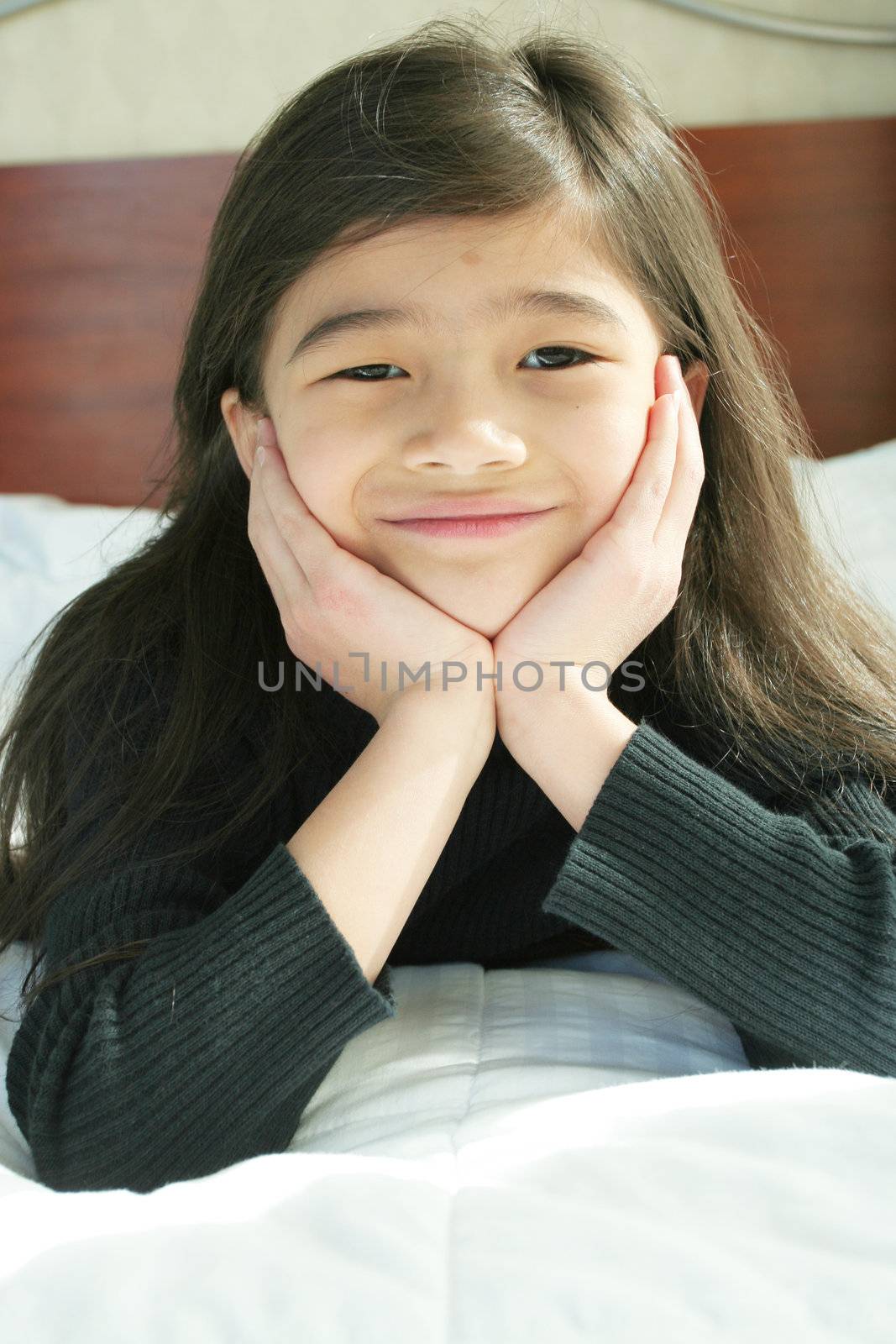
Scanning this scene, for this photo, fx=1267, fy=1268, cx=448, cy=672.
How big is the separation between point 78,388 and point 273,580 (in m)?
1.35

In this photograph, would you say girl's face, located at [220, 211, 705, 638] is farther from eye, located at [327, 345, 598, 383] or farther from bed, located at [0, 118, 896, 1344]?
bed, located at [0, 118, 896, 1344]

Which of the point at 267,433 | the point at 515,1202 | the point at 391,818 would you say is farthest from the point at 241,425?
the point at 515,1202

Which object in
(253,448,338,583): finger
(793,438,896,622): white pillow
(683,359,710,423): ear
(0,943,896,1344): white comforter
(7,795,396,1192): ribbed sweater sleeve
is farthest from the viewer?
(793,438,896,622): white pillow

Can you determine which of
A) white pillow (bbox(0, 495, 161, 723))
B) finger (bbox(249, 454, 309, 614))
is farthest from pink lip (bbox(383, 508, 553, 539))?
white pillow (bbox(0, 495, 161, 723))

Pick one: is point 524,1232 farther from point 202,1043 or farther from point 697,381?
point 697,381

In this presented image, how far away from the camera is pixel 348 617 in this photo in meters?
0.90

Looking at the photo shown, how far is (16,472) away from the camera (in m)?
2.17

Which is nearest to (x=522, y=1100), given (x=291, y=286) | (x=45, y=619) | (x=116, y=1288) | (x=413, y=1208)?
(x=413, y=1208)

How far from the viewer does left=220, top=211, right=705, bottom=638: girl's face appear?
84 centimetres

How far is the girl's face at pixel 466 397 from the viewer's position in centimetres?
84

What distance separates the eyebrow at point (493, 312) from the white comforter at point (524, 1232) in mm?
492

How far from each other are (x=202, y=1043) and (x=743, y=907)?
1.08ft

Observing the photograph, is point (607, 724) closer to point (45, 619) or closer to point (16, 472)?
point (45, 619)

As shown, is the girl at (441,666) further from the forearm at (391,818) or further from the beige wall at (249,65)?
the beige wall at (249,65)
